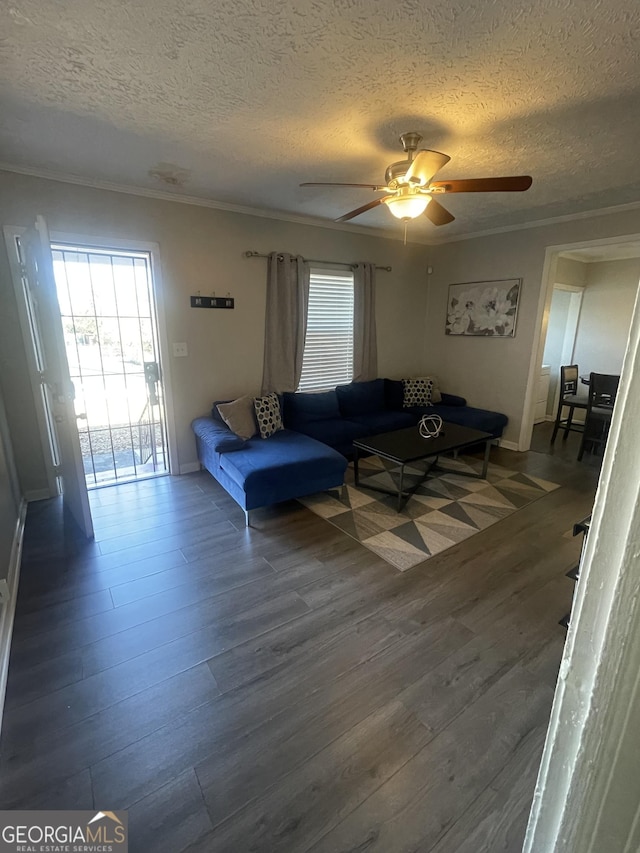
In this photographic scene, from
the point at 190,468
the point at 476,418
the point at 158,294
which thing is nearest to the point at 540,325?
the point at 476,418

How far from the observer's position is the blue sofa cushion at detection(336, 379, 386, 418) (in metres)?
4.79

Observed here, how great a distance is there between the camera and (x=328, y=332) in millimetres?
4781

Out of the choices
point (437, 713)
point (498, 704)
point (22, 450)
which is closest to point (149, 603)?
point (437, 713)

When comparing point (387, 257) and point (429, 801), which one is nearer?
point (429, 801)

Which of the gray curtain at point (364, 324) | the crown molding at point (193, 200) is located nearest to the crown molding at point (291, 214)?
the crown molding at point (193, 200)

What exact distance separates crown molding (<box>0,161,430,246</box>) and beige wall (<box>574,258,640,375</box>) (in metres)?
3.05

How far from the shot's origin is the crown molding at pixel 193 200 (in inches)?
116

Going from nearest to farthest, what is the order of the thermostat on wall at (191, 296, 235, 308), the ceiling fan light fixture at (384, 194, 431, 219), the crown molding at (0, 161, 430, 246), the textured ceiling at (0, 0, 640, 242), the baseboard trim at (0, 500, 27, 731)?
the textured ceiling at (0, 0, 640, 242) → the baseboard trim at (0, 500, 27, 731) → the ceiling fan light fixture at (384, 194, 431, 219) → the crown molding at (0, 161, 430, 246) → the thermostat on wall at (191, 296, 235, 308)

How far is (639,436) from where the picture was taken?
0.41 m

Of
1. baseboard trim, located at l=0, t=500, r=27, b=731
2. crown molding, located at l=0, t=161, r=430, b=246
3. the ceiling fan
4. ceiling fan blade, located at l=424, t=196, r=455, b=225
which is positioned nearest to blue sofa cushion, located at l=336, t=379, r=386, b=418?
crown molding, located at l=0, t=161, r=430, b=246

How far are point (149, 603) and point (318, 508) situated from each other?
1.50 m

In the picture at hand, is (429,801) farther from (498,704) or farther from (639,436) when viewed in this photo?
(639,436)

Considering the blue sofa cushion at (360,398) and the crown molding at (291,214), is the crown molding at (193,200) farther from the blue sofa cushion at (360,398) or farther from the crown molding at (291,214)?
the blue sofa cushion at (360,398)

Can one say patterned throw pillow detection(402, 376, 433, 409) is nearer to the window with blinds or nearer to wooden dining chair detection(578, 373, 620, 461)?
the window with blinds
